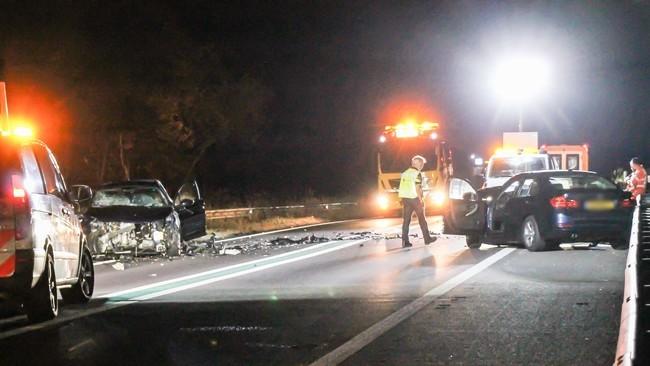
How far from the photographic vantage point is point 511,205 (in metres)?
17.3

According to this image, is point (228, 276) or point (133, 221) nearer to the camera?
point (228, 276)

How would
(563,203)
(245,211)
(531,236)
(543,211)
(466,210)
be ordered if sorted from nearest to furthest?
(563,203) < (543,211) < (531,236) < (466,210) < (245,211)

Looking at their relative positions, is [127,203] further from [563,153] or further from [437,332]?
[563,153]

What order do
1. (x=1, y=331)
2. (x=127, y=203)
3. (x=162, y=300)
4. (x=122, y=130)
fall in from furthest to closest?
(x=122, y=130)
(x=127, y=203)
(x=162, y=300)
(x=1, y=331)

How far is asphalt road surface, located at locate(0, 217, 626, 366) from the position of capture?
805cm

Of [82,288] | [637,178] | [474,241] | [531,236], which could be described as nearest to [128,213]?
[82,288]

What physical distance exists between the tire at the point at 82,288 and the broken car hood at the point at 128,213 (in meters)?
4.96

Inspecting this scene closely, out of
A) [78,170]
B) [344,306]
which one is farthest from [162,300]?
[78,170]

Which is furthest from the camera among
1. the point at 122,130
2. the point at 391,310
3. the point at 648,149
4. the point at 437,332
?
the point at 648,149

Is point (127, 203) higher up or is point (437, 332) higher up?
point (127, 203)

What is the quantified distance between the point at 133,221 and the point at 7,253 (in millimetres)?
7764

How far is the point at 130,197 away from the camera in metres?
18.2

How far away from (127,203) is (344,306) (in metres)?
8.28

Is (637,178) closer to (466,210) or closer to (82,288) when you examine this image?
(466,210)
